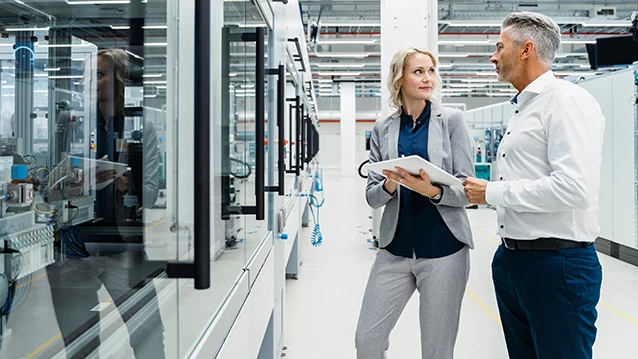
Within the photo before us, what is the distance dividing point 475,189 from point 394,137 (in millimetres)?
415

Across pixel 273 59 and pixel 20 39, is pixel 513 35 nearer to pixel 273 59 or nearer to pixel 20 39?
pixel 273 59

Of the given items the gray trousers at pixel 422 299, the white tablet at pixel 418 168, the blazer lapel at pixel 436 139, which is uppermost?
the blazer lapel at pixel 436 139

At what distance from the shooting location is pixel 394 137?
1866 millimetres

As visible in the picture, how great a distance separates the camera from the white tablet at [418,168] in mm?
1521

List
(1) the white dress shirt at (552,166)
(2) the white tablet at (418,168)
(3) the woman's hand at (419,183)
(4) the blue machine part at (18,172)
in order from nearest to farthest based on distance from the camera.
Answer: (1) the white dress shirt at (552,166)
(2) the white tablet at (418,168)
(3) the woman's hand at (419,183)
(4) the blue machine part at (18,172)

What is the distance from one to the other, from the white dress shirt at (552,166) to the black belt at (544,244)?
2 cm

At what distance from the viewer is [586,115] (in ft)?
4.64

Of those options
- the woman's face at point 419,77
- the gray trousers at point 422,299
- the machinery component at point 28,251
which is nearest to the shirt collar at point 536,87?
the woman's face at point 419,77

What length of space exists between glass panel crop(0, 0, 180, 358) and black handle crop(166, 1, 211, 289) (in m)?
0.23

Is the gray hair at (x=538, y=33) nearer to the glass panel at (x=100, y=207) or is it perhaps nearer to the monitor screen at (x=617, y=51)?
the glass panel at (x=100, y=207)

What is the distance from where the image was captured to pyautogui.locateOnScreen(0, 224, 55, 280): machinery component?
186 centimetres

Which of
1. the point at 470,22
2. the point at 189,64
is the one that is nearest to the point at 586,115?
the point at 189,64

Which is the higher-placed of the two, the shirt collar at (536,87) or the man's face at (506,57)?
the man's face at (506,57)

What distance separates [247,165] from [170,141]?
84cm
